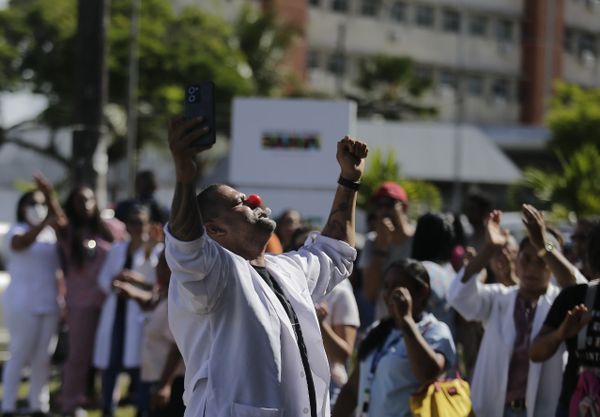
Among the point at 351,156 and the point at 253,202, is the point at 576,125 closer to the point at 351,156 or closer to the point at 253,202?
the point at 351,156

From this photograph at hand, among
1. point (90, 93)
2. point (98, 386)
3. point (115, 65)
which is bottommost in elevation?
point (98, 386)

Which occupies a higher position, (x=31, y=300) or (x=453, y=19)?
(x=453, y=19)

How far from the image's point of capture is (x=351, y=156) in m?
5.28

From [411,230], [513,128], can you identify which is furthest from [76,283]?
[513,128]

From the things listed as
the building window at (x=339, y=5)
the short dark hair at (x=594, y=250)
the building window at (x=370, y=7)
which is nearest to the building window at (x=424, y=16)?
the building window at (x=370, y=7)

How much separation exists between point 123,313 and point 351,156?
18.8 feet

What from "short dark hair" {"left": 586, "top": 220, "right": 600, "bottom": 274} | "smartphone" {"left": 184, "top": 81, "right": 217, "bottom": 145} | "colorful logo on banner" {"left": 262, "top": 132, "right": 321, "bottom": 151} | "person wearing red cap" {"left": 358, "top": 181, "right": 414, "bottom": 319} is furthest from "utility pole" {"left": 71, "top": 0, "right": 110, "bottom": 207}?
"smartphone" {"left": 184, "top": 81, "right": 217, "bottom": 145}

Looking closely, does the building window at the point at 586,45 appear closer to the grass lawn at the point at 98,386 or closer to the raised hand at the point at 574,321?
the grass lawn at the point at 98,386

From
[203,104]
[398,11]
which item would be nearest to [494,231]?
[203,104]

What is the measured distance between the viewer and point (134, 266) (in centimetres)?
1039

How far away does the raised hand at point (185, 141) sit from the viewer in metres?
4.19

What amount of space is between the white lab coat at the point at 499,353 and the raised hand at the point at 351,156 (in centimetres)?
172

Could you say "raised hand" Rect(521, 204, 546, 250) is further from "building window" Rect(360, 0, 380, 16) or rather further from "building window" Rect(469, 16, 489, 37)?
"building window" Rect(469, 16, 489, 37)

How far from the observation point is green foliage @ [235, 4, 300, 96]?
4312 centimetres
